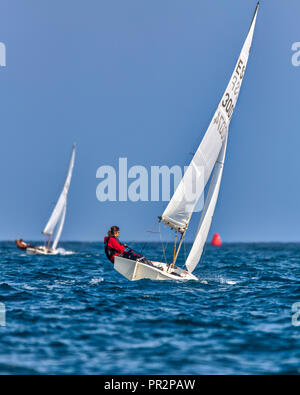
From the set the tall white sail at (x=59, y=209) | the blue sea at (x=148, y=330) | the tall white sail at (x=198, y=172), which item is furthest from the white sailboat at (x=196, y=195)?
the tall white sail at (x=59, y=209)

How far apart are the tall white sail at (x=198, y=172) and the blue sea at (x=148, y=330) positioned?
103 inches

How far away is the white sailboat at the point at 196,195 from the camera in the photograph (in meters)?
18.1

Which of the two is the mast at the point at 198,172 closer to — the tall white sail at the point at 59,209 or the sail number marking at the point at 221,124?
the sail number marking at the point at 221,124

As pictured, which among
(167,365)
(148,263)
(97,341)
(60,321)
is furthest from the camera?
(148,263)

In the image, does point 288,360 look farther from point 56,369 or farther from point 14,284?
point 14,284

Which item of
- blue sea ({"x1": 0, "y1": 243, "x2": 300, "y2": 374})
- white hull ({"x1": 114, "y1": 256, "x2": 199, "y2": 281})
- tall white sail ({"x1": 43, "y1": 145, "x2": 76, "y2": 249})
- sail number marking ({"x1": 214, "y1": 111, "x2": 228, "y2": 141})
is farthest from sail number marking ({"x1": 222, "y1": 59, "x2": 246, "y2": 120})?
tall white sail ({"x1": 43, "y1": 145, "x2": 76, "y2": 249})

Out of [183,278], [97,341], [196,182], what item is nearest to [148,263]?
[183,278]

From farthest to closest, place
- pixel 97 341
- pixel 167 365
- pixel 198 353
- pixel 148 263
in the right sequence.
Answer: pixel 148 263 < pixel 97 341 < pixel 198 353 < pixel 167 365

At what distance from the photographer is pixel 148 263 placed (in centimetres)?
1830

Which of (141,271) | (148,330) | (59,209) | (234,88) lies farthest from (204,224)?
(59,209)

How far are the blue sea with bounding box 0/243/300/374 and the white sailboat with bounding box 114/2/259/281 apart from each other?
2.15ft

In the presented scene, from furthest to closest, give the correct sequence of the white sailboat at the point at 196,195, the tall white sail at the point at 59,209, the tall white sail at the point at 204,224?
the tall white sail at the point at 59,209 → the tall white sail at the point at 204,224 → the white sailboat at the point at 196,195

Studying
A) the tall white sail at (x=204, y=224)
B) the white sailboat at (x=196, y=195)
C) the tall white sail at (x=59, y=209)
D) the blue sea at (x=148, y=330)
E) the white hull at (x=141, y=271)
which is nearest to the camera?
the blue sea at (x=148, y=330)
